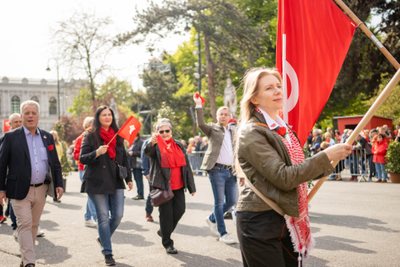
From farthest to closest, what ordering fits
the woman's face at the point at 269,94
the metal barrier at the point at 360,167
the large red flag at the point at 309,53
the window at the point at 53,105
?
the window at the point at 53,105 → the metal barrier at the point at 360,167 → the large red flag at the point at 309,53 → the woman's face at the point at 269,94

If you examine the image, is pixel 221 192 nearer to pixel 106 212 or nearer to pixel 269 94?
pixel 106 212

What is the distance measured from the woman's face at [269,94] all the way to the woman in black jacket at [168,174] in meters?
4.25

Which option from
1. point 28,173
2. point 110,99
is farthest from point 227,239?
point 110,99

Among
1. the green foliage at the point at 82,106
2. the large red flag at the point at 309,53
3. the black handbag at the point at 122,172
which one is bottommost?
the black handbag at the point at 122,172

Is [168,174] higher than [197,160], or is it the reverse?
[168,174]

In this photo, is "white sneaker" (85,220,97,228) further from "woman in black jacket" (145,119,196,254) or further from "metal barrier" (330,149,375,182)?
"metal barrier" (330,149,375,182)

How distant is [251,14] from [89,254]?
101 ft

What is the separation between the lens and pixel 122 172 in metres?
7.07

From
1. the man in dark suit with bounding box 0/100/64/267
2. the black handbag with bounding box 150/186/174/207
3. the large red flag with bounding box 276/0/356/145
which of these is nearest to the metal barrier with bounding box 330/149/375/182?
the black handbag with bounding box 150/186/174/207

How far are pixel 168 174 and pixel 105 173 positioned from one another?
0.98m

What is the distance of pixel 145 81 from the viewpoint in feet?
146

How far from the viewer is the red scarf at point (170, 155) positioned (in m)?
→ 7.62

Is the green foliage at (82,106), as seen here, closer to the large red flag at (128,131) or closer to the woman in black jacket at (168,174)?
the woman in black jacket at (168,174)

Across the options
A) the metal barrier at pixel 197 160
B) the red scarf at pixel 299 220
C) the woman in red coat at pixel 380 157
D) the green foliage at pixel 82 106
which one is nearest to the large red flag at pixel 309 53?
the red scarf at pixel 299 220
